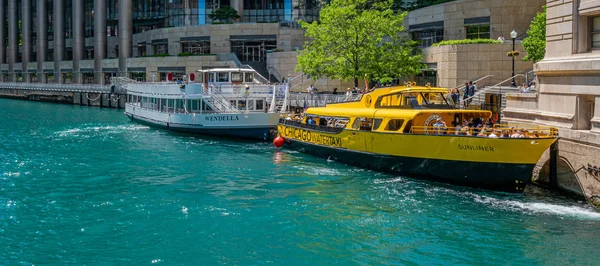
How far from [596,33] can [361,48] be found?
29176mm

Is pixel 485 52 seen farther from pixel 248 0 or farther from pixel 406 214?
pixel 248 0

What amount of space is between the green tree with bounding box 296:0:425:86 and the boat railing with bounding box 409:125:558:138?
2333 centimetres

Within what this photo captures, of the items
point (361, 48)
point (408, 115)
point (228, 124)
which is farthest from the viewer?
point (361, 48)

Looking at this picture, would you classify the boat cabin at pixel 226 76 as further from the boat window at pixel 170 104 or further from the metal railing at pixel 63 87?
the metal railing at pixel 63 87

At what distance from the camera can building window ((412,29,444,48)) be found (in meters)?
60.3

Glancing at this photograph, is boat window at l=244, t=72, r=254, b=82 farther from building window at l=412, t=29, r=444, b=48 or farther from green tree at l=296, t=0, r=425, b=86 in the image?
building window at l=412, t=29, r=444, b=48

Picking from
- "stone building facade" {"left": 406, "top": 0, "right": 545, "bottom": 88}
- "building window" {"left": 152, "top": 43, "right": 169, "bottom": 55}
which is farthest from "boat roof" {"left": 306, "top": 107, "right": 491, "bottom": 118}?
"building window" {"left": 152, "top": 43, "right": 169, "bottom": 55}

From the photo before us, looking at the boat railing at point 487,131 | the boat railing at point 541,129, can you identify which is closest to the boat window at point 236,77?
the boat railing at point 487,131

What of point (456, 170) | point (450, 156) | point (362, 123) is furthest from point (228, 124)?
point (456, 170)

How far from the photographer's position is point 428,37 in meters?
61.6

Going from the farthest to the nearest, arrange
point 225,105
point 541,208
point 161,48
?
point 161,48, point 225,105, point 541,208

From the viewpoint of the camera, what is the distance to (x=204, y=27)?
85.7 metres

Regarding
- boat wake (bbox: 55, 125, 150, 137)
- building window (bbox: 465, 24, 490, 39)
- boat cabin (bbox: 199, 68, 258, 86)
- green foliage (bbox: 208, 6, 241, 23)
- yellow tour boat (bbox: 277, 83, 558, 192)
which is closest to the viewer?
yellow tour boat (bbox: 277, 83, 558, 192)

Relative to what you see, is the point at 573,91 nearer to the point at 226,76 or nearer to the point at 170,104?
the point at 226,76
